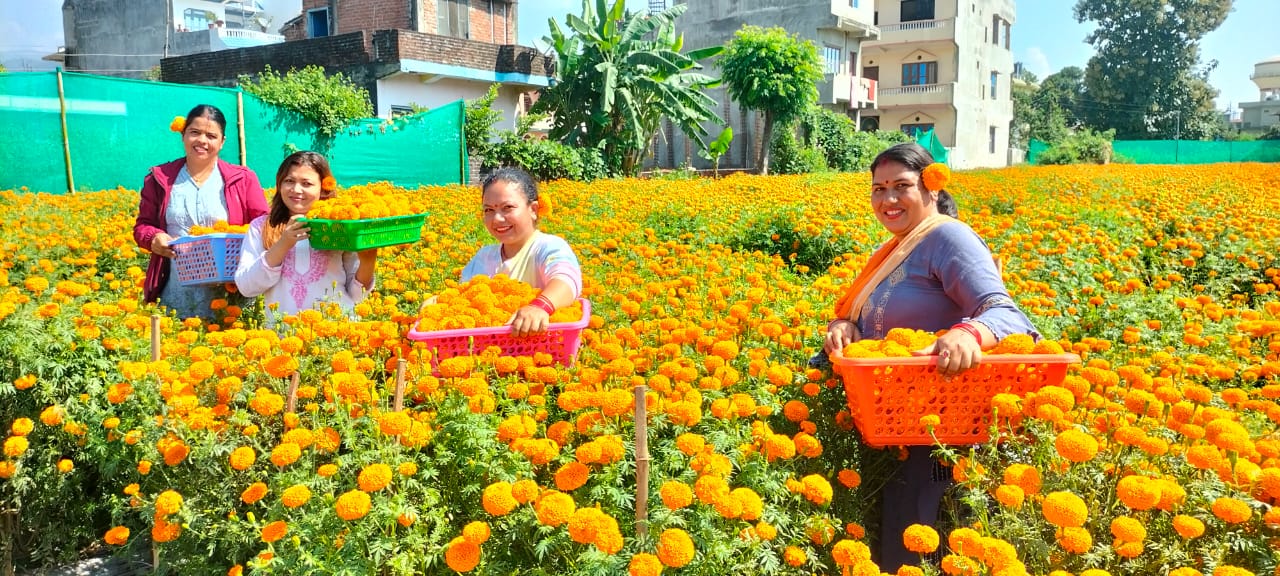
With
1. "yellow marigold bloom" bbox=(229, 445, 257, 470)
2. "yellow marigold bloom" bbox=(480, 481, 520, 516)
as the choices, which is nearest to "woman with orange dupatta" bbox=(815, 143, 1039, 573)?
"yellow marigold bloom" bbox=(480, 481, 520, 516)

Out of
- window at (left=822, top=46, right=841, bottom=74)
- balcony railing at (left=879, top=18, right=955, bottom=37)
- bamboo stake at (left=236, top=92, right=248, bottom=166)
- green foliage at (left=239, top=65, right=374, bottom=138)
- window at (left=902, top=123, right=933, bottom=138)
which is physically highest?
balcony railing at (left=879, top=18, right=955, bottom=37)

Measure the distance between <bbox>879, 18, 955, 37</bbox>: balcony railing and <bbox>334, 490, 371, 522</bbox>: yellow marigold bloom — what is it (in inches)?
1500

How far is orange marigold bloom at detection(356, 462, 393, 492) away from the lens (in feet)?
5.90

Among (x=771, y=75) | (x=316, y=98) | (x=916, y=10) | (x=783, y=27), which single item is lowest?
(x=316, y=98)

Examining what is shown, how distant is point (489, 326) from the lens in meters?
2.50

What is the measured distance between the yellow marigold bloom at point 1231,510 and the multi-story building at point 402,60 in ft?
51.1

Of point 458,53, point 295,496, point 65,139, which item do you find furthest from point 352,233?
point 458,53

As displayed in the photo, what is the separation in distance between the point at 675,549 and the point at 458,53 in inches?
781

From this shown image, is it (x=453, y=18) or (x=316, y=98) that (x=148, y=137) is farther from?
(x=453, y=18)

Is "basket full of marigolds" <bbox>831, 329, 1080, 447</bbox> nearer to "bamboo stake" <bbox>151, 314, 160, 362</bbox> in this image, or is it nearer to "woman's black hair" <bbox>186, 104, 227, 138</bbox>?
"bamboo stake" <bbox>151, 314, 160, 362</bbox>

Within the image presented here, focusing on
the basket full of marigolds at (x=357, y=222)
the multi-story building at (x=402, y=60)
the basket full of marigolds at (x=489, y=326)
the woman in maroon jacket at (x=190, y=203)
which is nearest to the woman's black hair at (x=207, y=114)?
the woman in maroon jacket at (x=190, y=203)

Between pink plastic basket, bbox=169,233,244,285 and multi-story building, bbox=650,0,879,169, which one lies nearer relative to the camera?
pink plastic basket, bbox=169,233,244,285

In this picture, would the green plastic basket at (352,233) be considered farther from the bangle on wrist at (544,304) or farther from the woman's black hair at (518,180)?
the bangle on wrist at (544,304)

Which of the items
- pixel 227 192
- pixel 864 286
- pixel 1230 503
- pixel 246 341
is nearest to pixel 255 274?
pixel 227 192
